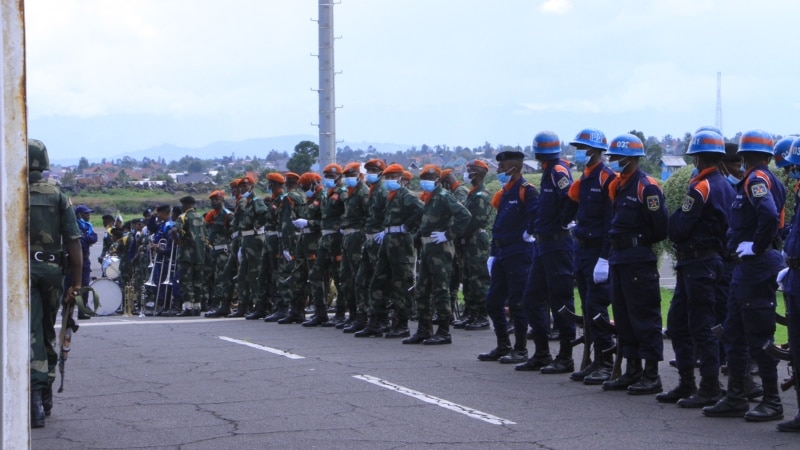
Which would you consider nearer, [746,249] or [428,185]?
[746,249]

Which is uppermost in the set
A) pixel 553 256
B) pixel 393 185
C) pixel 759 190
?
pixel 393 185

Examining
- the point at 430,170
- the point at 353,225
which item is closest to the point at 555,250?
the point at 430,170

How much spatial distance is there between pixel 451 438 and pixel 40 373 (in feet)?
10.7

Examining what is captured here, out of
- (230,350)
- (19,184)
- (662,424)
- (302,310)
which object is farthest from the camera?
(302,310)

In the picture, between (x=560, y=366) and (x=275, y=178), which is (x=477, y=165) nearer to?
(x=275, y=178)

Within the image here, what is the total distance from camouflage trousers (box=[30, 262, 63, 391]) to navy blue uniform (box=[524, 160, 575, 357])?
16.1 feet

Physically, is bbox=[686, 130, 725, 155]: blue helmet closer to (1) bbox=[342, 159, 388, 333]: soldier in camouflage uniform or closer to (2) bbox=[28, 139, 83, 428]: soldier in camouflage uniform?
(2) bbox=[28, 139, 83, 428]: soldier in camouflage uniform

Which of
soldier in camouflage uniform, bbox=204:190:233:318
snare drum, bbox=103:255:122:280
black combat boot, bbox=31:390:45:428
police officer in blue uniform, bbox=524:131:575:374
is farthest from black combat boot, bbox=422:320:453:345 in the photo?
snare drum, bbox=103:255:122:280

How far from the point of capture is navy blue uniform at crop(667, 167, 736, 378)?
9.41 m

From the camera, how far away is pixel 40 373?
349 inches

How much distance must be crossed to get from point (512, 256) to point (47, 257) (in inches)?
213

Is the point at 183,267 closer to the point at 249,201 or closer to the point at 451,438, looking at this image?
the point at 249,201

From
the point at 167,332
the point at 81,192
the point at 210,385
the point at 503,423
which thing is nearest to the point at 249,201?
the point at 167,332

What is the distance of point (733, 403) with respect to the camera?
9000mm
